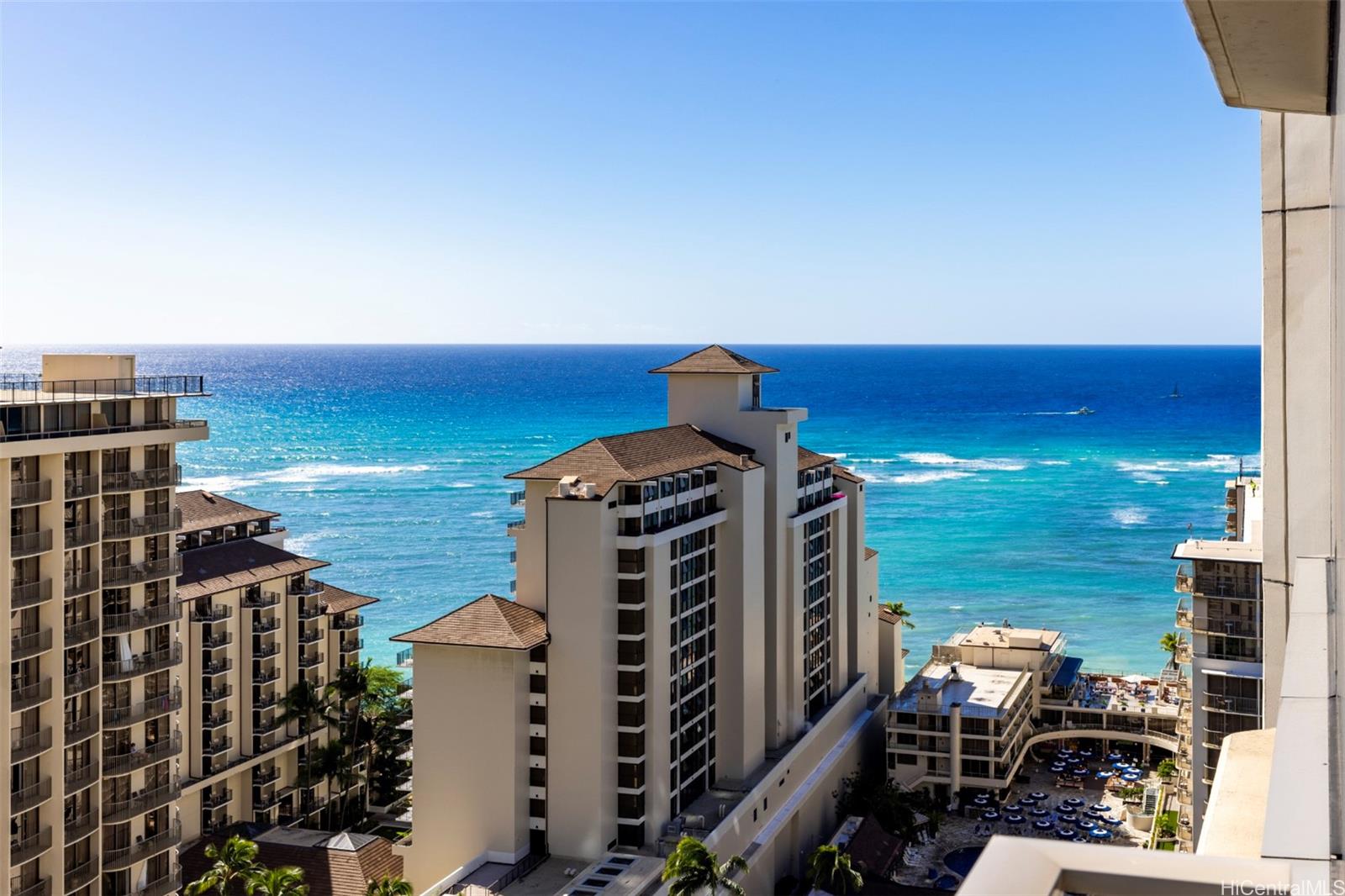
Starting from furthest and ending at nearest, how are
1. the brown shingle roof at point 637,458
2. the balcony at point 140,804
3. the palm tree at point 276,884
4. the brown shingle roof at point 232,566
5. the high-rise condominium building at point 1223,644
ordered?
the brown shingle roof at point 232,566 < the high-rise condominium building at point 1223,644 < the brown shingle roof at point 637,458 < the balcony at point 140,804 < the palm tree at point 276,884

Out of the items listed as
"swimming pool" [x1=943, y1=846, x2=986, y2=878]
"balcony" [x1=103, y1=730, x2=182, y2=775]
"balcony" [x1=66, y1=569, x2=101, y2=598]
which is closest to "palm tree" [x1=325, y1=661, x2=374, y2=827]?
"balcony" [x1=103, y1=730, x2=182, y2=775]

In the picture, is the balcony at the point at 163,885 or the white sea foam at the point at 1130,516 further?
the white sea foam at the point at 1130,516

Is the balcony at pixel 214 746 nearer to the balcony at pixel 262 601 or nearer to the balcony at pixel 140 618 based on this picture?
the balcony at pixel 262 601

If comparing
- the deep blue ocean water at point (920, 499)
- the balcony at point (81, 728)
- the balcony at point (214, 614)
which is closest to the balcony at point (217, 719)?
the balcony at point (214, 614)

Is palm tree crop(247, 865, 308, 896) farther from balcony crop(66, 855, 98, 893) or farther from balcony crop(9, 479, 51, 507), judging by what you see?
balcony crop(9, 479, 51, 507)

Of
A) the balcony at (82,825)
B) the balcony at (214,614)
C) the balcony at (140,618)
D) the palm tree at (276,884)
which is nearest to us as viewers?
the balcony at (82,825)

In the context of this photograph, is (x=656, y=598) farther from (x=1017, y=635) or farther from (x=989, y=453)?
(x=989, y=453)

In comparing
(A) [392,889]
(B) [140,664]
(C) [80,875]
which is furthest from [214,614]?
(A) [392,889]

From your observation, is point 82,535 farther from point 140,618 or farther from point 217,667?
point 217,667
